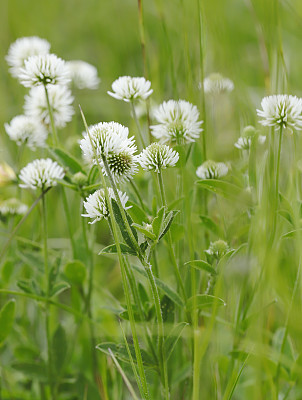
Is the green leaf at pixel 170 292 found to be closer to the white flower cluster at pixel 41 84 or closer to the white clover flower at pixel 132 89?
the white clover flower at pixel 132 89

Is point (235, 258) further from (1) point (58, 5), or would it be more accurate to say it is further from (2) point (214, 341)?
(1) point (58, 5)

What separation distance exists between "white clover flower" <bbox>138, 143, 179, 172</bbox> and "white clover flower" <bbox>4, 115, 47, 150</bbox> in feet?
1.54

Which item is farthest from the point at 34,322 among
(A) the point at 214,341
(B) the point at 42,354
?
(A) the point at 214,341

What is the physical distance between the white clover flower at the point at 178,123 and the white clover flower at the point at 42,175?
0.20m

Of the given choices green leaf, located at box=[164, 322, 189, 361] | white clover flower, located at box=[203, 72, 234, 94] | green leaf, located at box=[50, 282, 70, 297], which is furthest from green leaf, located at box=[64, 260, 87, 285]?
white clover flower, located at box=[203, 72, 234, 94]

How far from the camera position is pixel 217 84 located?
50.3 inches

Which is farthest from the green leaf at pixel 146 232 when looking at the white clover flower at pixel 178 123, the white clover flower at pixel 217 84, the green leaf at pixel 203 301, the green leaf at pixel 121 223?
the white clover flower at pixel 217 84

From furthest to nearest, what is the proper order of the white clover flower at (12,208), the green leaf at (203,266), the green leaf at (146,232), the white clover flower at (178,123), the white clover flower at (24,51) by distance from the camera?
the white clover flower at (24,51) → the white clover flower at (12,208) → the white clover flower at (178,123) → the green leaf at (203,266) → the green leaf at (146,232)

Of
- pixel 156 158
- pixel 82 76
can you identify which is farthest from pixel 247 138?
pixel 82 76

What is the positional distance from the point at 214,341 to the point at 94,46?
212 centimetres

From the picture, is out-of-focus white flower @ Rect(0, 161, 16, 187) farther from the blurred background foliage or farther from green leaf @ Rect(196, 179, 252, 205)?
green leaf @ Rect(196, 179, 252, 205)

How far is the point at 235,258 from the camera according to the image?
941 millimetres

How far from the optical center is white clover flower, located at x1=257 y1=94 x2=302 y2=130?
91 centimetres

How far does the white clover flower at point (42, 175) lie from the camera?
1048 millimetres
